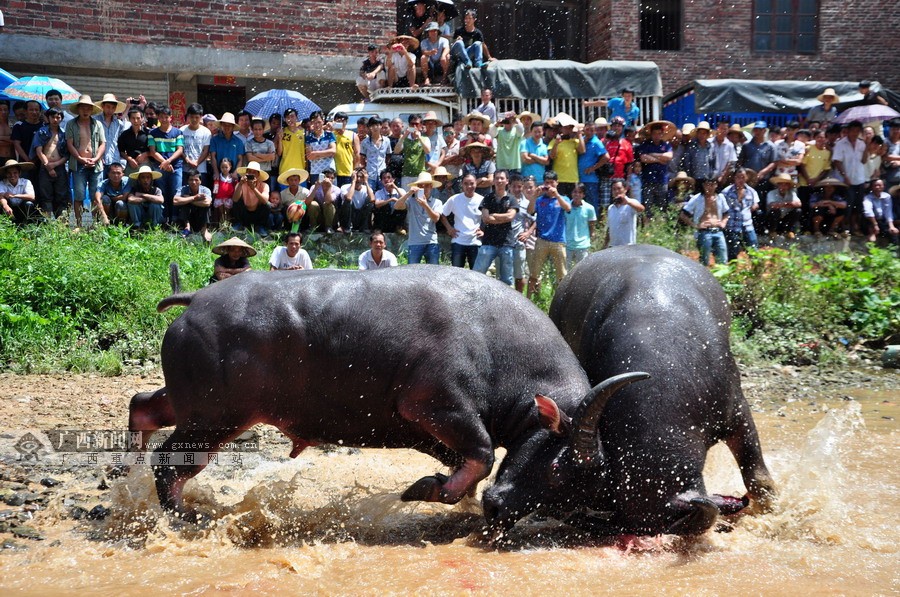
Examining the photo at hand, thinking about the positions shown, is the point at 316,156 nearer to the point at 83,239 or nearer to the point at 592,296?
the point at 83,239

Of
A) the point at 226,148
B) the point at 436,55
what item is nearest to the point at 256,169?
the point at 226,148

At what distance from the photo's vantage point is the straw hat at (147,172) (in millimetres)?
13086

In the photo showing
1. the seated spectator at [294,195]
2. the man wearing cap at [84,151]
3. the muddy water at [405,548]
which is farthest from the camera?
the seated spectator at [294,195]

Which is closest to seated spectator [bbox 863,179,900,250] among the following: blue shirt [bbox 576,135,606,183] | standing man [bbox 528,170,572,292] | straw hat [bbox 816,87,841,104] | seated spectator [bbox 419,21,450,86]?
straw hat [bbox 816,87,841,104]

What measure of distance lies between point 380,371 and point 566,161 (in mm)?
9206

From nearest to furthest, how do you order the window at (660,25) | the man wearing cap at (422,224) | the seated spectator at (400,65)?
the man wearing cap at (422,224) → the seated spectator at (400,65) → the window at (660,25)

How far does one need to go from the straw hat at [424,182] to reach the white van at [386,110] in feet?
10.1

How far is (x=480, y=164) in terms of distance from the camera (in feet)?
46.1

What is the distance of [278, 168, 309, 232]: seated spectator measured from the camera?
13.5m

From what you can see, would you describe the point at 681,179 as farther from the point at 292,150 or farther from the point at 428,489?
the point at 428,489

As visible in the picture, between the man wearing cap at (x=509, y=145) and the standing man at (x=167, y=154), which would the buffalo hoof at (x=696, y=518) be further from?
the standing man at (x=167, y=154)

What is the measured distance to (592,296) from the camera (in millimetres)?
6805

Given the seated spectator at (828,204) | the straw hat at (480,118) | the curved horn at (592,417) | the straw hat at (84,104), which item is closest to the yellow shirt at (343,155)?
the straw hat at (480,118)

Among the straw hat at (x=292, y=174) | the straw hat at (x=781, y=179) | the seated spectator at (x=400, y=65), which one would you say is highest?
the seated spectator at (x=400, y=65)
